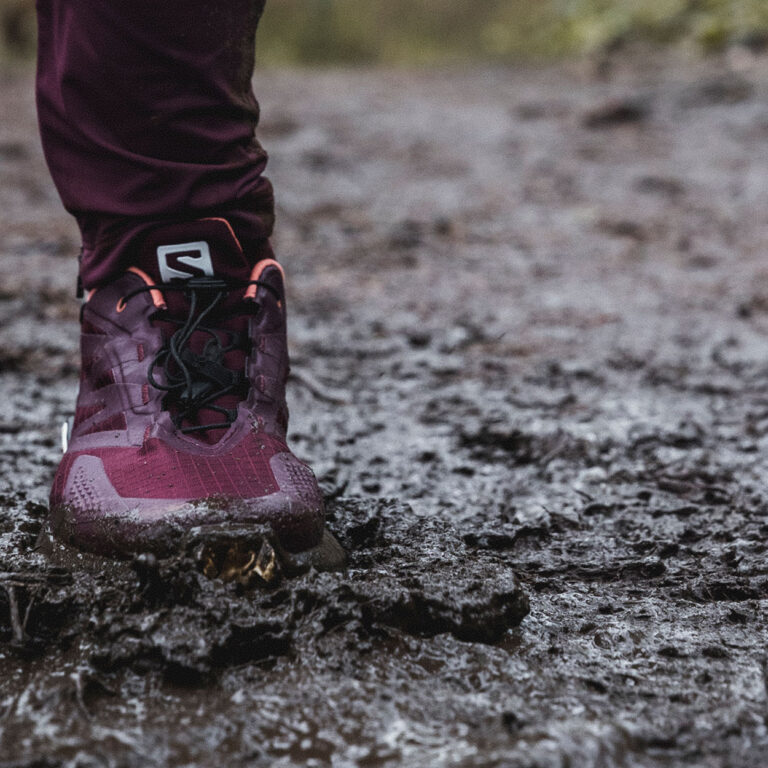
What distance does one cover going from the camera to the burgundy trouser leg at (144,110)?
4.46 ft

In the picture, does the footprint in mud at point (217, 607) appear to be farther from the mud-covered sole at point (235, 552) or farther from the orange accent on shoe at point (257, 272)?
the orange accent on shoe at point (257, 272)

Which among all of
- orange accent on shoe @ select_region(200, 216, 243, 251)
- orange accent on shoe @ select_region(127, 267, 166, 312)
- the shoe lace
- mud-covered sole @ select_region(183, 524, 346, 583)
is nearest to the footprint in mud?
mud-covered sole @ select_region(183, 524, 346, 583)

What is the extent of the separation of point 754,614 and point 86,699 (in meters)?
0.97

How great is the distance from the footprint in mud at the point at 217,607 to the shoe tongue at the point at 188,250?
540mm

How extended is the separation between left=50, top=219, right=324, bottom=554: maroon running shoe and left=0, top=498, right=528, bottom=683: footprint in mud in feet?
0.26

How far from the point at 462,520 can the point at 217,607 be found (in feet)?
2.12

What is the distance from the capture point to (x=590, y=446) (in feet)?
6.80

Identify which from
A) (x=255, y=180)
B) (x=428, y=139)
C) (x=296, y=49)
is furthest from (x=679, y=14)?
(x=255, y=180)

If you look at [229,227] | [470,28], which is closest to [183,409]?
[229,227]

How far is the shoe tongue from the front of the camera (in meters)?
1.47

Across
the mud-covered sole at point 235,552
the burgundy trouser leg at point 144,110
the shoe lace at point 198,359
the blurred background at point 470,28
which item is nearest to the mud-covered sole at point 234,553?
the mud-covered sole at point 235,552

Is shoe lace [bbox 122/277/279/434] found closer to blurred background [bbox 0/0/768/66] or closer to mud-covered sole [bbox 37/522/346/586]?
mud-covered sole [bbox 37/522/346/586]

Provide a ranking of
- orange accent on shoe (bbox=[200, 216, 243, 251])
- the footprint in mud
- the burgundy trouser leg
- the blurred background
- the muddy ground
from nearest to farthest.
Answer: the muddy ground → the footprint in mud → the burgundy trouser leg → orange accent on shoe (bbox=[200, 216, 243, 251]) → the blurred background

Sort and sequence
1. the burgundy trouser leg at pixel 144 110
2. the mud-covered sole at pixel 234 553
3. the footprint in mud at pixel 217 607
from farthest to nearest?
the burgundy trouser leg at pixel 144 110
the mud-covered sole at pixel 234 553
the footprint in mud at pixel 217 607
